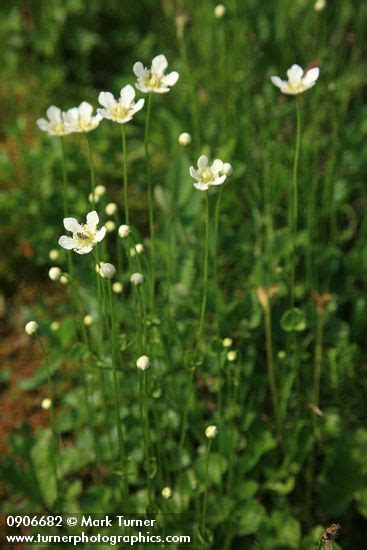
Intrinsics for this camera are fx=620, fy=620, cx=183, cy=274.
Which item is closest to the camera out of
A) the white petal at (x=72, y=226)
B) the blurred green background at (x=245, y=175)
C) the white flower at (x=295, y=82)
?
the white petal at (x=72, y=226)

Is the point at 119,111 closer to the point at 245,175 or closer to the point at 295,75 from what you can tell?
the point at 295,75

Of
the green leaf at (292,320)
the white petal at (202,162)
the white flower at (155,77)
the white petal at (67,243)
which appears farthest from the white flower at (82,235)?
the green leaf at (292,320)

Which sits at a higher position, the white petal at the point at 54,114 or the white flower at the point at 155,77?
the white petal at the point at 54,114

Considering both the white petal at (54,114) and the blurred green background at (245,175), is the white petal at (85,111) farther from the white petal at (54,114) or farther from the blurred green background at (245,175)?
the blurred green background at (245,175)

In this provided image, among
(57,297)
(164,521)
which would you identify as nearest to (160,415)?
(164,521)

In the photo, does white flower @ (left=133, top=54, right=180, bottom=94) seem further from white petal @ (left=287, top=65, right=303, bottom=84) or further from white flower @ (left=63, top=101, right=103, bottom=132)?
white petal @ (left=287, top=65, right=303, bottom=84)

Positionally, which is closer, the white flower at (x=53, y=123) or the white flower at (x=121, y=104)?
the white flower at (x=121, y=104)

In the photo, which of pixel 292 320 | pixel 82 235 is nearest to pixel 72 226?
pixel 82 235
